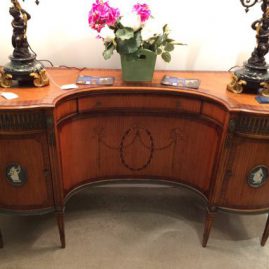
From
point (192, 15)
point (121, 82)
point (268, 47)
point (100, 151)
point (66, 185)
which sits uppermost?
point (192, 15)

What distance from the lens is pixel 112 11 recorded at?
1.21 meters

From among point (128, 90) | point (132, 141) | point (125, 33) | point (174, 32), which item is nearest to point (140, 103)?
point (128, 90)

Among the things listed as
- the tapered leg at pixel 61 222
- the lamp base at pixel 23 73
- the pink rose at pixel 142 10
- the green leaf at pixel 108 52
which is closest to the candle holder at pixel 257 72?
the pink rose at pixel 142 10

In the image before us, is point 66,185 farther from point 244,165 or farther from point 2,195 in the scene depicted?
point 244,165

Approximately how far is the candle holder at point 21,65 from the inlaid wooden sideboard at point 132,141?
50 millimetres

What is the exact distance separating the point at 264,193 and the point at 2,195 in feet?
3.73

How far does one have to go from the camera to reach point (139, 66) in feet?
4.34

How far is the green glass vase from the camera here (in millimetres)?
1298

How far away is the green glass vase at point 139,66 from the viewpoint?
130 cm

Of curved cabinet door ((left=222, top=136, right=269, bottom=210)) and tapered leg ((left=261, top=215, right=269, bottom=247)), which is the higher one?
curved cabinet door ((left=222, top=136, right=269, bottom=210))

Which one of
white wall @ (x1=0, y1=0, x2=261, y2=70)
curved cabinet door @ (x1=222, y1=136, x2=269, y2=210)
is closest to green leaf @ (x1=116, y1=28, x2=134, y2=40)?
white wall @ (x1=0, y1=0, x2=261, y2=70)

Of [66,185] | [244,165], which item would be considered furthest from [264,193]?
[66,185]

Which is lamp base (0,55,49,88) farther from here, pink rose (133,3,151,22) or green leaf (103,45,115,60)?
pink rose (133,3,151,22)

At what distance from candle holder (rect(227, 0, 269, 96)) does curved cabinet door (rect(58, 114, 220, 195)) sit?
0.22 m
